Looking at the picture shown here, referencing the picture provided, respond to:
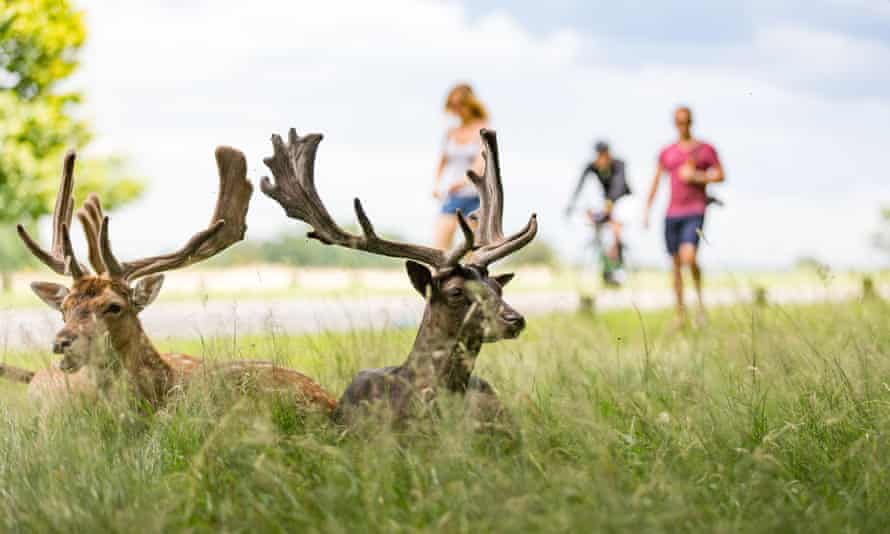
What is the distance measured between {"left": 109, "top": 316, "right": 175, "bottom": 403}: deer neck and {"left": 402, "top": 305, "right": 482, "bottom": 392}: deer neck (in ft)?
4.44

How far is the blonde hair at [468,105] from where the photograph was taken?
930 cm

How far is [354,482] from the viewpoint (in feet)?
11.1

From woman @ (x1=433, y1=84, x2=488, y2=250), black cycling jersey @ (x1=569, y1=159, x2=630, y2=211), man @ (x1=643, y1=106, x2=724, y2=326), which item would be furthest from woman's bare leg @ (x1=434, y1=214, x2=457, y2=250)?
black cycling jersey @ (x1=569, y1=159, x2=630, y2=211)

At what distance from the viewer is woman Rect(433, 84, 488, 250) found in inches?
362

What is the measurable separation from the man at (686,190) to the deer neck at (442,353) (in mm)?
6482

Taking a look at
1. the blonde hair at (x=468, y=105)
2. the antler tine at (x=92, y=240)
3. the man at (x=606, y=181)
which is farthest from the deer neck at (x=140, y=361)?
the man at (x=606, y=181)

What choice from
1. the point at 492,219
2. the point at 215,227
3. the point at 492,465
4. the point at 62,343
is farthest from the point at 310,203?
the point at 492,465

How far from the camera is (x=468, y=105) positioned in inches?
366

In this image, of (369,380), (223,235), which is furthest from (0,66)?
(369,380)

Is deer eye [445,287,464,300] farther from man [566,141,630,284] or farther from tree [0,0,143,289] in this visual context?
tree [0,0,143,289]

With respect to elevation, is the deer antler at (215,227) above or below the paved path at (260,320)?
above

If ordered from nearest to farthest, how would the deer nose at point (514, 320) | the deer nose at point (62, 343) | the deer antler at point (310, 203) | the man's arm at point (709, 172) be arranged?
the deer nose at point (514, 320) → the deer nose at point (62, 343) → the deer antler at point (310, 203) → the man's arm at point (709, 172)

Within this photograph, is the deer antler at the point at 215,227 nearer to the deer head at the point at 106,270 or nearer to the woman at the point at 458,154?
the deer head at the point at 106,270

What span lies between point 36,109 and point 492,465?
66.7 feet
